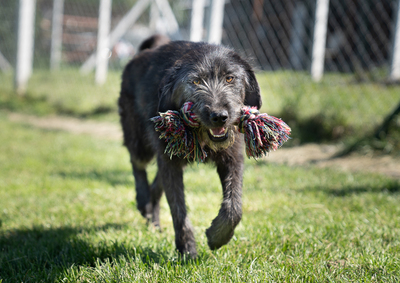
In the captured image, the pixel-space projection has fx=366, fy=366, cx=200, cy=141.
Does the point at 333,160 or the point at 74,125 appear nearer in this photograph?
the point at 333,160

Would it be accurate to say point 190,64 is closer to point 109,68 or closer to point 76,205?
point 76,205

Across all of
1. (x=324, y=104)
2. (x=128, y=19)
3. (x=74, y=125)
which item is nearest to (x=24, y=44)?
(x=128, y=19)

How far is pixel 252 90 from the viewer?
2.62m

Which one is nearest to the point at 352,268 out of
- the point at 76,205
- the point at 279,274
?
the point at 279,274

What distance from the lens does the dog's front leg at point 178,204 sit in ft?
8.14

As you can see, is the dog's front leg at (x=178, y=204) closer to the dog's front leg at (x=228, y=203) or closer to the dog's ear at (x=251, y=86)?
the dog's front leg at (x=228, y=203)

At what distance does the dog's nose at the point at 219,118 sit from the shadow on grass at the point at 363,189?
85.1 inches

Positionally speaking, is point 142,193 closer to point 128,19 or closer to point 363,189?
point 363,189

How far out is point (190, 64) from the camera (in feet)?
8.18

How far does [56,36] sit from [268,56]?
23.4 ft

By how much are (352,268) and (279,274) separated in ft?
1.51

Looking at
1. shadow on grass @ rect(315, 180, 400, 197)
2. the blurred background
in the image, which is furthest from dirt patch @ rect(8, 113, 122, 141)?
shadow on grass @ rect(315, 180, 400, 197)

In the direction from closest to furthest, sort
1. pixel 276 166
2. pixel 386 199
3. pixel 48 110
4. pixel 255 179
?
pixel 386 199 < pixel 255 179 < pixel 276 166 < pixel 48 110

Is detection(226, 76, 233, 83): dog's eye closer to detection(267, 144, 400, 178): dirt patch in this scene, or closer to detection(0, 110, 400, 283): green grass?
detection(0, 110, 400, 283): green grass
